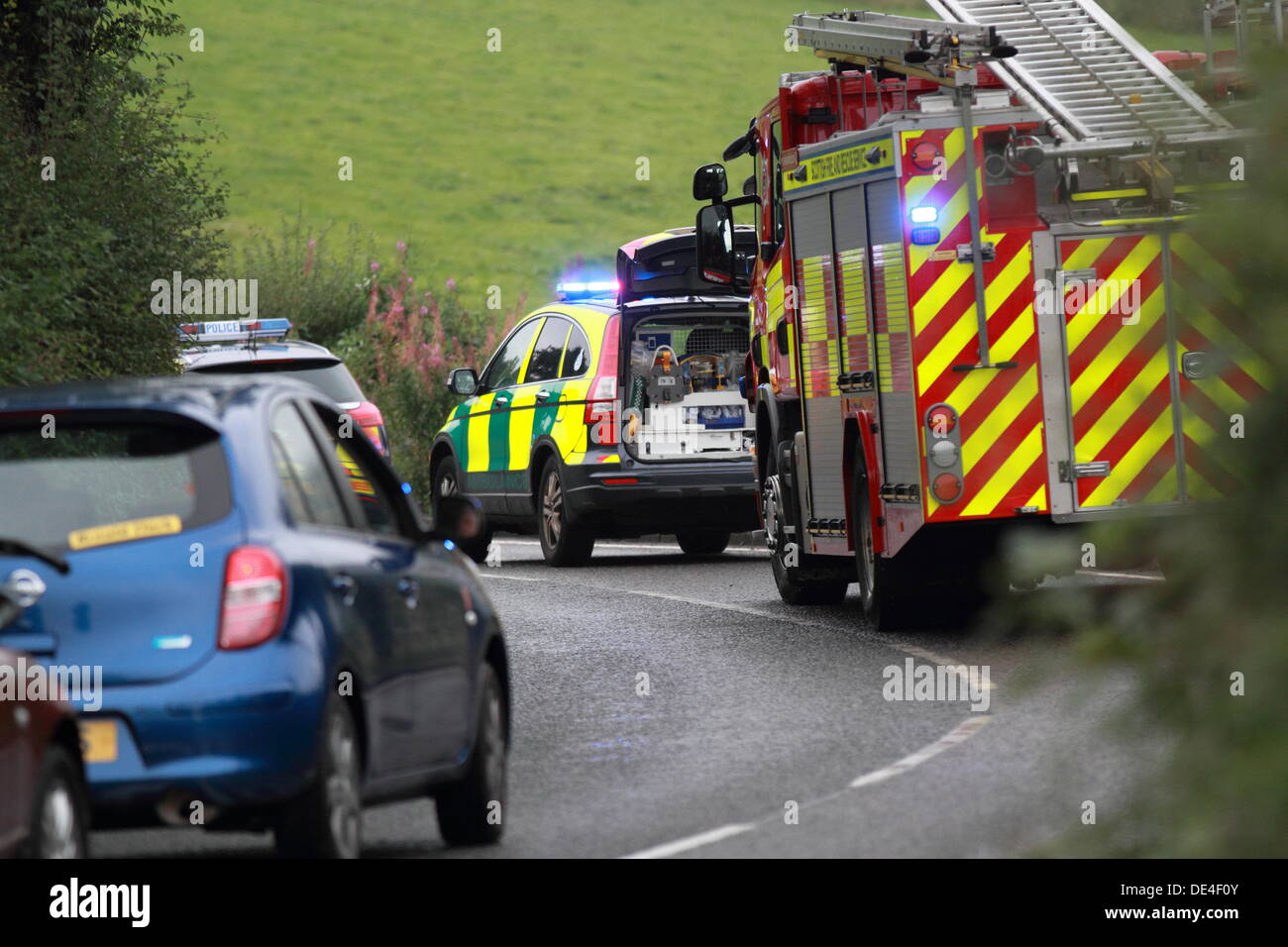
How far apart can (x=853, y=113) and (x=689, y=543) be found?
24.5 ft

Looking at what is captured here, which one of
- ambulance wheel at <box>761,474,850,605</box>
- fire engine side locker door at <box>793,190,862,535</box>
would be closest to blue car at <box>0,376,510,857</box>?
fire engine side locker door at <box>793,190,862,535</box>

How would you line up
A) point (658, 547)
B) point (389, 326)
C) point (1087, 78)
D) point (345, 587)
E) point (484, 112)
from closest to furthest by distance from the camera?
1. point (345, 587)
2. point (1087, 78)
3. point (658, 547)
4. point (389, 326)
5. point (484, 112)

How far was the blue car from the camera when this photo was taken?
249 inches

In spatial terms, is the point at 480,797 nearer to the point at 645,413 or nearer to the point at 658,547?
the point at 645,413

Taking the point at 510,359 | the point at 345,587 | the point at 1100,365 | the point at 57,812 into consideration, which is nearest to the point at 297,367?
the point at 510,359

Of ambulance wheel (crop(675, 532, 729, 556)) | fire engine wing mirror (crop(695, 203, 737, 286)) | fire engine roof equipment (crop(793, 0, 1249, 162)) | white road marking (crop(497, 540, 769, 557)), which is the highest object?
fire engine roof equipment (crop(793, 0, 1249, 162))

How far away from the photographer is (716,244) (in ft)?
56.7

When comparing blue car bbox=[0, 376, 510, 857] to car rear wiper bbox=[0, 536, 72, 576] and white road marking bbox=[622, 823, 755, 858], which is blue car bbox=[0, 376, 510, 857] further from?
white road marking bbox=[622, 823, 755, 858]

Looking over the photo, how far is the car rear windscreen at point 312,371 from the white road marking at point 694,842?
41.4 ft

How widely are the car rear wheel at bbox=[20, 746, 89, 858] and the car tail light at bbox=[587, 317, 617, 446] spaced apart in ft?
44.9

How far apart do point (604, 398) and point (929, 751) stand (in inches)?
398

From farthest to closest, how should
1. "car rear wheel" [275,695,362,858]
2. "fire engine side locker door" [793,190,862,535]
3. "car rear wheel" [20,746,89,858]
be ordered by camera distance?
1. "fire engine side locker door" [793,190,862,535]
2. "car rear wheel" [275,695,362,858]
3. "car rear wheel" [20,746,89,858]

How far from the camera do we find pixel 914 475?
1288cm

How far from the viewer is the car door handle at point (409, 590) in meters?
7.35
